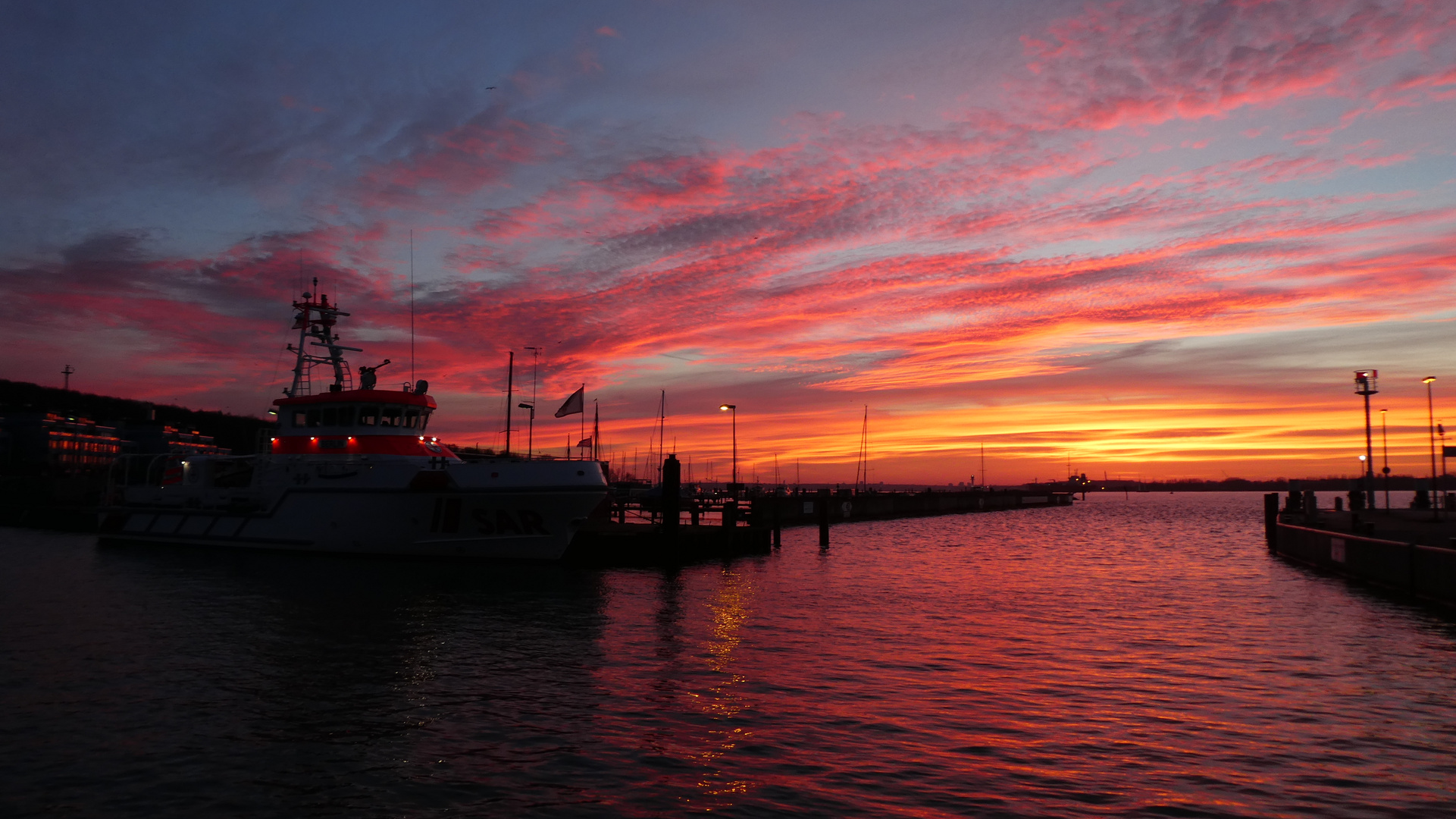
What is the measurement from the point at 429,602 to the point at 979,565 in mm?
25115

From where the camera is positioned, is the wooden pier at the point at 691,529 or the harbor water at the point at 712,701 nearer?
the harbor water at the point at 712,701

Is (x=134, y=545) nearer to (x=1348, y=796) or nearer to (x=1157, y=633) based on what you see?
(x=1157, y=633)

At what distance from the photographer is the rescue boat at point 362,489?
104 feet

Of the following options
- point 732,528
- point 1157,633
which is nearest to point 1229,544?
point 732,528

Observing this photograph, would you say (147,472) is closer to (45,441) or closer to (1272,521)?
(1272,521)

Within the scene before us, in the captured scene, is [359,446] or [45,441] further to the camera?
[45,441]

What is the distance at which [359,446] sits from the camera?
3394 cm

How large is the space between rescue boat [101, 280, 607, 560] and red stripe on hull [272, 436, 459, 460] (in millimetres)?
47

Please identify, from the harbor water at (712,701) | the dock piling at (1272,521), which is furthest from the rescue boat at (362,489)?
the dock piling at (1272,521)

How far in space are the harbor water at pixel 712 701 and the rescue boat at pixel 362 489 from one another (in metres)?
4.01

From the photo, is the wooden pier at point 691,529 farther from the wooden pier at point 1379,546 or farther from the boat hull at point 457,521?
the wooden pier at point 1379,546

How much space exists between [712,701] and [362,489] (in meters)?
23.2

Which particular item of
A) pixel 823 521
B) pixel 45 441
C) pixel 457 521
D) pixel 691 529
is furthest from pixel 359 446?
pixel 45 441

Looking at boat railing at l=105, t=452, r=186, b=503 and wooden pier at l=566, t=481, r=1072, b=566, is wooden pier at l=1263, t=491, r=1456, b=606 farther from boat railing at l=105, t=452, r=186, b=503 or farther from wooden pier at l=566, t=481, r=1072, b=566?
boat railing at l=105, t=452, r=186, b=503
